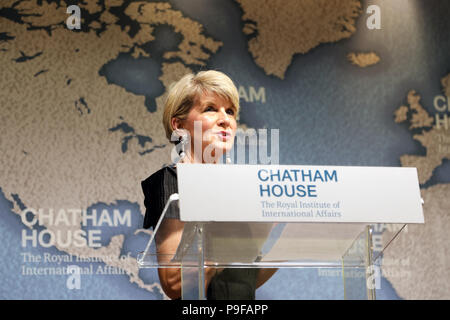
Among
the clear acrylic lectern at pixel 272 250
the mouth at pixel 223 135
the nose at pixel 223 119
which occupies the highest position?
the nose at pixel 223 119

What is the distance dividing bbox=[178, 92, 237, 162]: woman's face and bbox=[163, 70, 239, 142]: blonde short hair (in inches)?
0.5

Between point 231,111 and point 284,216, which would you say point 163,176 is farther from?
point 284,216

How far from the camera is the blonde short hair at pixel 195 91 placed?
67.6 inches

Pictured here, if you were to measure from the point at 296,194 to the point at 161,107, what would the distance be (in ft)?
7.05

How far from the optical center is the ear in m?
1.77

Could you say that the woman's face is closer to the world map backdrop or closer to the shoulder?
the shoulder

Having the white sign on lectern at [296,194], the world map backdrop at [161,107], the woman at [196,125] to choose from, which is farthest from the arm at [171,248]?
the world map backdrop at [161,107]

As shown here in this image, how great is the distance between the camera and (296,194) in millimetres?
1205

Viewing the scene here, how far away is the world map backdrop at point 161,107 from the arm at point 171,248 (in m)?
1.74

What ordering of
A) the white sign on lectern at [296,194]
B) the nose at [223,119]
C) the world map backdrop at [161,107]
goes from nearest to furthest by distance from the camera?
the white sign on lectern at [296,194], the nose at [223,119], the world map backdrop at [161,107]

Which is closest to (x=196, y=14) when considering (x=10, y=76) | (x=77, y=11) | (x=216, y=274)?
(x=77, y=11)

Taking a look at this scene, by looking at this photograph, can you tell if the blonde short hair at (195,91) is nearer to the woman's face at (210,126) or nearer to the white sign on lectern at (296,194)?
the woman's face at (210,126)

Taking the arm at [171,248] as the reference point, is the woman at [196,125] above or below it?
above

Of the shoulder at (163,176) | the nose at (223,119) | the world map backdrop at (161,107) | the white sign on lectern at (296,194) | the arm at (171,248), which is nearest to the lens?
the white sign on lectern at (296,194)
